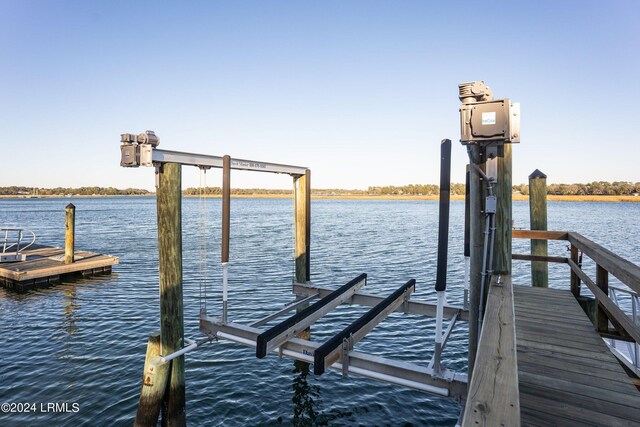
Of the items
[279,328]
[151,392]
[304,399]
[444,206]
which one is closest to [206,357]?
[304,399]

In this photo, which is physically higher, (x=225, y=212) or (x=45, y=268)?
(x=225, y=212)

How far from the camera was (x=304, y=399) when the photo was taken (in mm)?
8227

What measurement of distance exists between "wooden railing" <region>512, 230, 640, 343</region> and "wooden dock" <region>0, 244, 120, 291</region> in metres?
18.5

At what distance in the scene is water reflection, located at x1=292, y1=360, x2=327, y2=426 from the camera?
7449 mm

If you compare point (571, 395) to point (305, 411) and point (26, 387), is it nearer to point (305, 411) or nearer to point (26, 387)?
point (305, 411)

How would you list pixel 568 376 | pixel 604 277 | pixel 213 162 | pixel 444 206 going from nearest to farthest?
pixel 568 376 → pixel 444 206 → pixel 604 277 → pixel 213 162

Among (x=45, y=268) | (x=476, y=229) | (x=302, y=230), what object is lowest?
(x=45, y=268)

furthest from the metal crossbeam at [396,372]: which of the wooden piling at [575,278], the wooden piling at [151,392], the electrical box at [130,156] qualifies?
the electrical box at [130,156]

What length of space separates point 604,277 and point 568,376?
224 cm

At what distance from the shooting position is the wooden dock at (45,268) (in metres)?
16.7

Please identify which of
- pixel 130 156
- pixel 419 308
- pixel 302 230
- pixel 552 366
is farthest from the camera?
pixel 302 230

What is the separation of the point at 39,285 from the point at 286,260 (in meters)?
12.6

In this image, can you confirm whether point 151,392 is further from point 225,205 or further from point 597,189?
point 597,189

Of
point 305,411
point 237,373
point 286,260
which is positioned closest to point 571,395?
point 305,411
